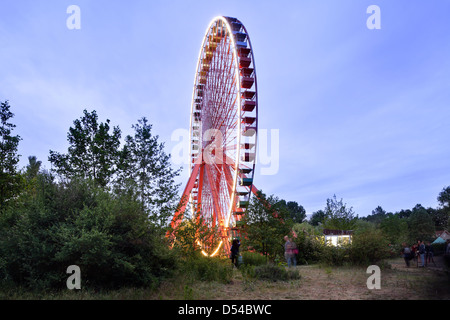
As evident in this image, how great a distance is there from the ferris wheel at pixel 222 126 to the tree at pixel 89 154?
553cm

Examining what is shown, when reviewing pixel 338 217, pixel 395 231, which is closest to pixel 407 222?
pixel 395 231

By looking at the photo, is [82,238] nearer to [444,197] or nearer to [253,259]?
[253,259]

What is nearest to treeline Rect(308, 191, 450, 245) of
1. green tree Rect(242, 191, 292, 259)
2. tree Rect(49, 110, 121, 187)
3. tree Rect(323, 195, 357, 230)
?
tree Rect(323, 195, 357, 230)

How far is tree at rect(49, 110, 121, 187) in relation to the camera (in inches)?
877

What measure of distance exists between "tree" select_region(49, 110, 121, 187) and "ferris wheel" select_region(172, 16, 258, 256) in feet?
18.1

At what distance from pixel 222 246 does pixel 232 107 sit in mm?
8119

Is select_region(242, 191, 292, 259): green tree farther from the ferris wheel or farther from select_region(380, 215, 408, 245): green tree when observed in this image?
select_region(380, 215, 408, 245): green tree

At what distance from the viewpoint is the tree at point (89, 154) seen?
22281 mm

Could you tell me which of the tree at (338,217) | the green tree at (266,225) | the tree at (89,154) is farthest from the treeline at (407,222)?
the tree at (89,154)

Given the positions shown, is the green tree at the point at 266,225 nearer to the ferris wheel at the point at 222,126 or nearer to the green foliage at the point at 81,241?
the ferris wheel at the point at 222,126

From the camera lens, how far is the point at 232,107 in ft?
67.0

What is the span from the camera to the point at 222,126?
22.1 m

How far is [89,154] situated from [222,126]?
29.1ft
